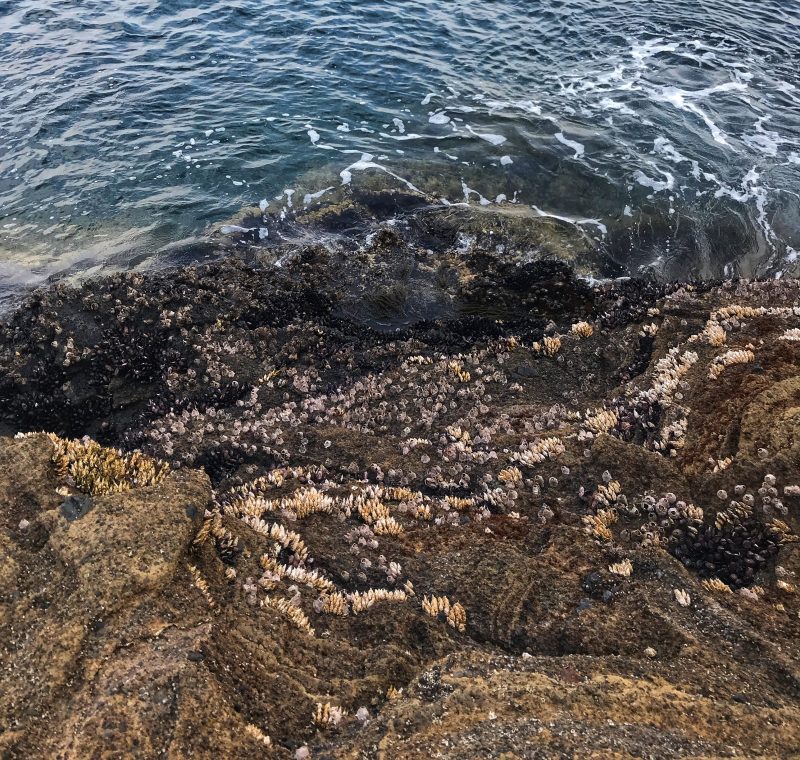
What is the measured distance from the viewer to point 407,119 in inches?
1012

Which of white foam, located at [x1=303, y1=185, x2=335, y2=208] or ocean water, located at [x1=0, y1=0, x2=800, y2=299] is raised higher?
ocean water, located at [x1=0, y1=0, x2=800, y2=299]

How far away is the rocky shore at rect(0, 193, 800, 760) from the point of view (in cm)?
562

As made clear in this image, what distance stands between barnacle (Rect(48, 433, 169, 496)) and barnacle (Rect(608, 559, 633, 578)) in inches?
267

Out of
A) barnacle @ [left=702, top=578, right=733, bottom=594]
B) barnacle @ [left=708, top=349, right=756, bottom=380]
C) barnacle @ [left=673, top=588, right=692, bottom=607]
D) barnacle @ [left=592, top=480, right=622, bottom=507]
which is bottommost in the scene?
barnacle @ [left=592, top=480, right=622, bottom=507]

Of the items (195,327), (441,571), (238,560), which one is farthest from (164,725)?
(195,327)

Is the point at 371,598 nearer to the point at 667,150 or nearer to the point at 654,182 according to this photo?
the point at 654,182

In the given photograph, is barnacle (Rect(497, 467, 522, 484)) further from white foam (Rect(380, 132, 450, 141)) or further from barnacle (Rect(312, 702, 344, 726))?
white foam (Rect(380, 132, 450, 141))

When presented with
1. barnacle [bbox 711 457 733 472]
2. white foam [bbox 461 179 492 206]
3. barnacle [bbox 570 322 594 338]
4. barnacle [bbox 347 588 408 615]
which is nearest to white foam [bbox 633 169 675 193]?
white foam [bbox 461 179 492 206]

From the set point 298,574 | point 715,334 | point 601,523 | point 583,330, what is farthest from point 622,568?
point 583,330

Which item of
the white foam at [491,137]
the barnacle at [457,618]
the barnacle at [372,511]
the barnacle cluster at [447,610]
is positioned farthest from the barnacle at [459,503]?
the white foam at [491,137]

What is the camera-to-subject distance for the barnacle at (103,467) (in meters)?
8.60

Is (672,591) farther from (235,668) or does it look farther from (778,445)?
(235,668)

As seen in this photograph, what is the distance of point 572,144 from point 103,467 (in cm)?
2233

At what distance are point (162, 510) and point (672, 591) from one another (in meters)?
6.65
